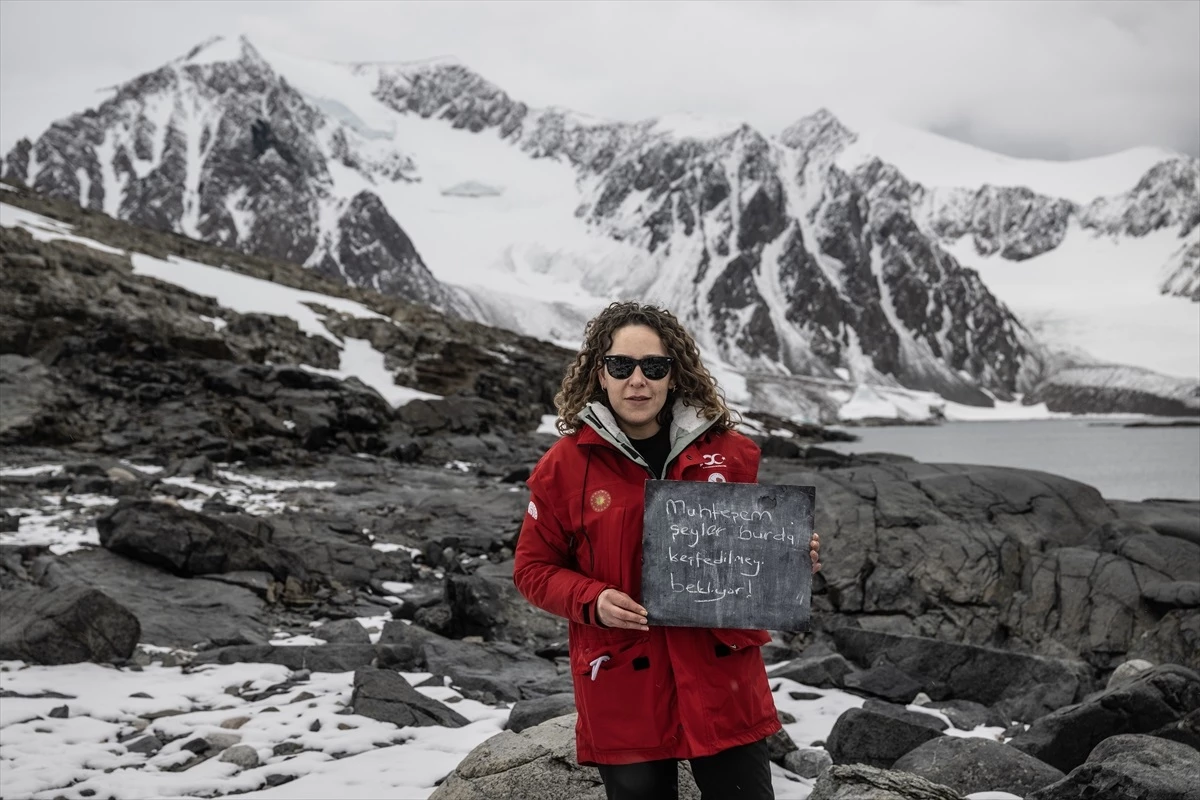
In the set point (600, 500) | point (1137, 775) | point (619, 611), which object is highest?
point (600, 500)

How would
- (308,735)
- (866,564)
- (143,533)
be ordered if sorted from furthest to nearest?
1. (866,564)
2. (143,533)
3. (308,735)

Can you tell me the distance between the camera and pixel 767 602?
3.28 m

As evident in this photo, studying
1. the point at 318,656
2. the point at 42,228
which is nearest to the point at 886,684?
the point at 318,656

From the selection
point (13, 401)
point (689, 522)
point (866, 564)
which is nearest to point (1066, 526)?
point (866, 564)

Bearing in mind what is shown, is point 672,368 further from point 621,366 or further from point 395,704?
point 395,704

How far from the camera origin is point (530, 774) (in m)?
4.80

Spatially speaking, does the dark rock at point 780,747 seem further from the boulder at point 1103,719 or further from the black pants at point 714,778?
the black pants at point 714,778

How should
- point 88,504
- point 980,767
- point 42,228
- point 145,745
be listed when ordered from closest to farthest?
point 980,767 → point 145,745 → point 88,504 → point 42,228

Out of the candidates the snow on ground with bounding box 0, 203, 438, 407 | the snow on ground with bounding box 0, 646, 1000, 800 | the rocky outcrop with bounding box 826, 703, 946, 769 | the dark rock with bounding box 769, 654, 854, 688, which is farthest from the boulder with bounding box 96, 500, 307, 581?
the snow on ground with bounding box 0, 203, 438, 407

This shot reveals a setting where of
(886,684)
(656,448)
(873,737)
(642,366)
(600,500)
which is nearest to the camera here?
(600,500)

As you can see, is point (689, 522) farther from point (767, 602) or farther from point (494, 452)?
point (494, 452)

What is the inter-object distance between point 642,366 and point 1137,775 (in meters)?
3.76

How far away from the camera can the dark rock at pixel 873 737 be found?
6531mm

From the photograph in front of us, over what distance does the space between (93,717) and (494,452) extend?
82.4 ft
